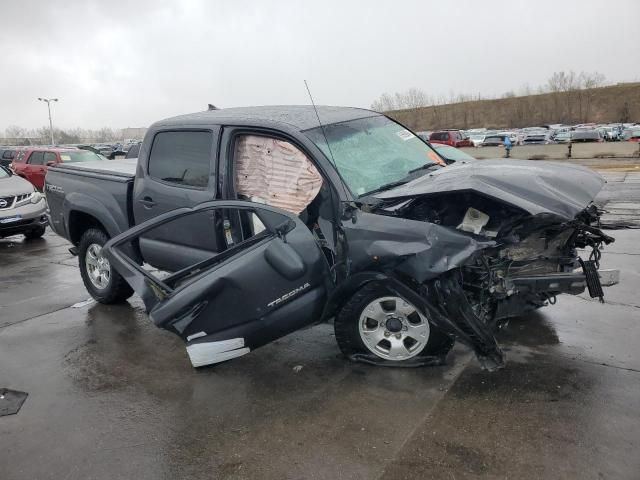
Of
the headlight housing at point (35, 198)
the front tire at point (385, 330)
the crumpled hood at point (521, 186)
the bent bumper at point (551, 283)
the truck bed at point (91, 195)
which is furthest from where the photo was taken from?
the headlight housing at point (35, 198)

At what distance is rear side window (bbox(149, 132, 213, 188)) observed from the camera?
15.0 ft

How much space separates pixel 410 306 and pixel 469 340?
1.48 feet

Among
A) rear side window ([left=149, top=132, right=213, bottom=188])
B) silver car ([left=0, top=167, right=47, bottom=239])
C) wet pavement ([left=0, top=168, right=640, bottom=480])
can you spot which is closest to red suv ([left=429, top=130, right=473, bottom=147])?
silver car ([left=0, top=167, right=47, bottom=239])

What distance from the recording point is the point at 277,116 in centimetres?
429

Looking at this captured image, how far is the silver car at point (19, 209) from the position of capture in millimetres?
9461

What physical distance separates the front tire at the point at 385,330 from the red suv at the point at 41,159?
14.2 metres

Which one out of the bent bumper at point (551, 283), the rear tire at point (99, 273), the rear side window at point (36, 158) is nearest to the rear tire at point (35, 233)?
the rear tire at point (99, 273)

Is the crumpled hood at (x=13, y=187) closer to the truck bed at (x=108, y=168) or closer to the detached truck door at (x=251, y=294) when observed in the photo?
the truck bed at (x=108, y=168)

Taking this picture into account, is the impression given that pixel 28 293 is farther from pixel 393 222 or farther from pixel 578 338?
pixel 578 338

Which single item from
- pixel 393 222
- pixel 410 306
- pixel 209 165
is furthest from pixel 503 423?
pixel 209 165

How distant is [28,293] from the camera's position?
658 centimetres

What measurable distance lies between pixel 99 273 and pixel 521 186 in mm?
4540

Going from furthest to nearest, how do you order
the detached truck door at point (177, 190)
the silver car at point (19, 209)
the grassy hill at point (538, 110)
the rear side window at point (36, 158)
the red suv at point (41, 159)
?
the grassy hill at point (538, 110)
the rear side window at point (36, 158)
the red suv at point (41, 159)
the silver car at point (19, 209)
the detached truck door at point (177, 190)

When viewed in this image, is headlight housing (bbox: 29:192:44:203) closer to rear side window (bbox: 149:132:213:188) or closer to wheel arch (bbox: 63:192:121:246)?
wheel arch (bbox: 63:192:121:246)
